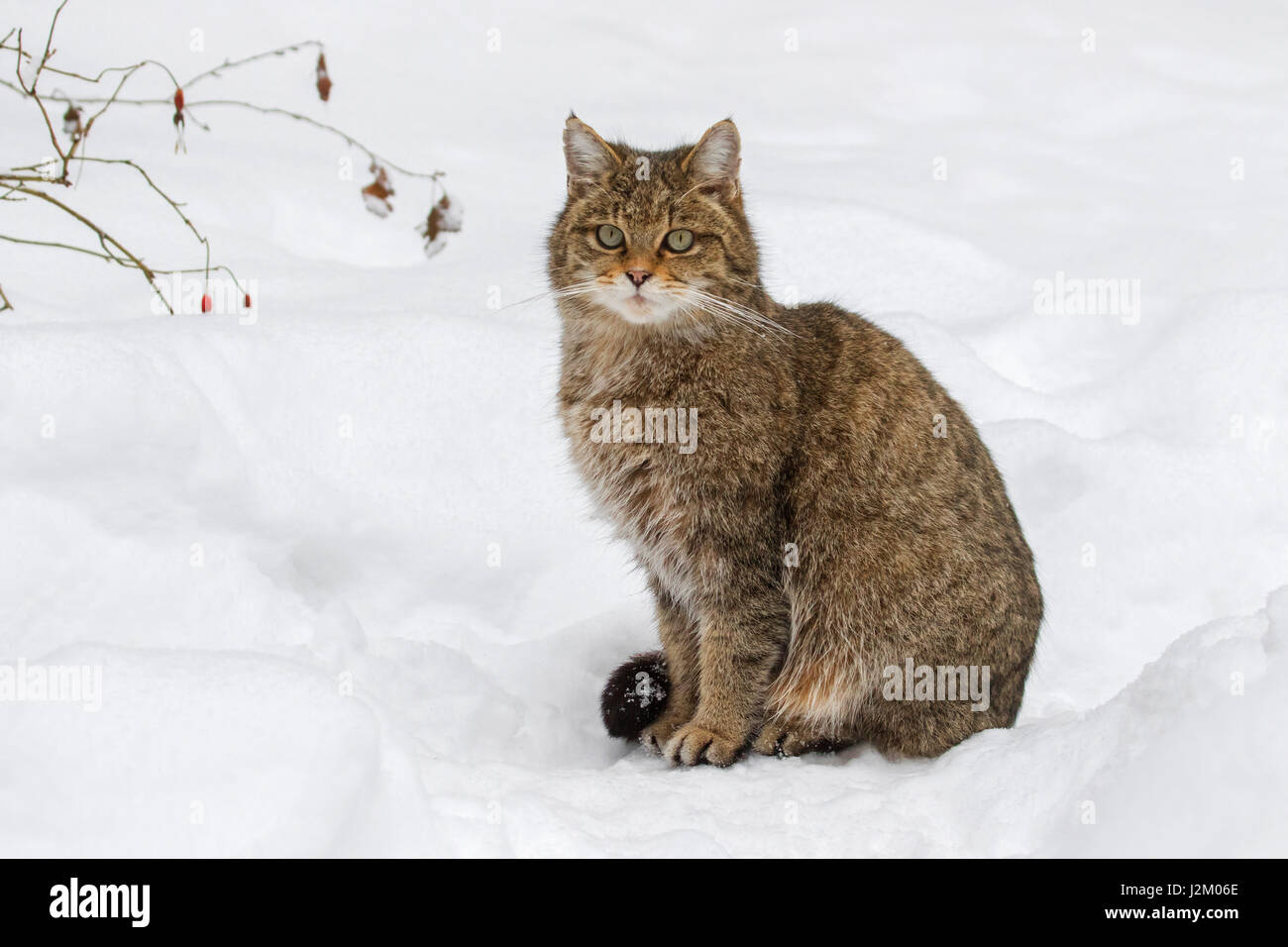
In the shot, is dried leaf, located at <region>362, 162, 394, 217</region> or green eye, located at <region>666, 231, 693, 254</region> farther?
green eye, located at <region>666, 231, 693, 254</region>

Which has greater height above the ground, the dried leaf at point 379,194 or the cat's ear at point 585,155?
the cat's ear at point 585,155

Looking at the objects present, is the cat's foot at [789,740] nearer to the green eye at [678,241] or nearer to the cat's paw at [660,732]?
the cat's paw at [660,732]

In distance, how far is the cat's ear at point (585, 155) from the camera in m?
3.96

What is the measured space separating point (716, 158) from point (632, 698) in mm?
1608

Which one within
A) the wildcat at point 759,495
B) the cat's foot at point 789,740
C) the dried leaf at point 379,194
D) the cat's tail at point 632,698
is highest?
the dried leaf at point 379,194

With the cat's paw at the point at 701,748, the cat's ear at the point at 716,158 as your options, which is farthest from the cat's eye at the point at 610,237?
the cat's paw at the point at 701,748

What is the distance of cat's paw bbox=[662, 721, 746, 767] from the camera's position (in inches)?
148

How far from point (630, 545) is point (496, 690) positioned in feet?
1.91

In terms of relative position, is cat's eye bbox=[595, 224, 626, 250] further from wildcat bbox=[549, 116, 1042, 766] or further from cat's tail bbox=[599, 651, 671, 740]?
cat's tail bbox=[599, 651, 671, 740]

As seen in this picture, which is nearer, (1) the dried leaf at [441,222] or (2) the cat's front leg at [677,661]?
(1) the dried leaf at [441,222]

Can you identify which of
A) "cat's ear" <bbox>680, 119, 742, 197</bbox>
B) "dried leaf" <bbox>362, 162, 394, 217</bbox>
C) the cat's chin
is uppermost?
"cat's ear" <bbox>680, 119, 742, 197</bbox>

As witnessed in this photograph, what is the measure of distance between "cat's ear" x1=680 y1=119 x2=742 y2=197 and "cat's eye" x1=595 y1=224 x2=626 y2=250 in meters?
0.30


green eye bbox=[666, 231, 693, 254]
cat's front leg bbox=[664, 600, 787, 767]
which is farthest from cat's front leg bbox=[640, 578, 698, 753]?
green eye bbox=[666, 231, 693, 254]

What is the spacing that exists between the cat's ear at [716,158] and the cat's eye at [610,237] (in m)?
0.30
